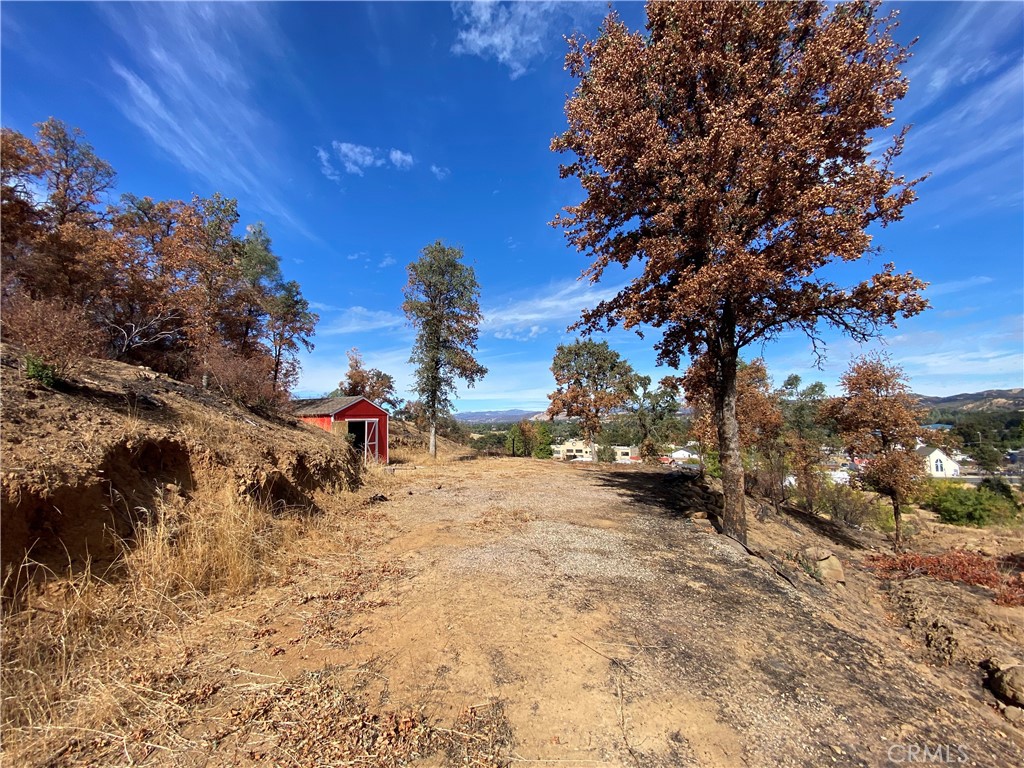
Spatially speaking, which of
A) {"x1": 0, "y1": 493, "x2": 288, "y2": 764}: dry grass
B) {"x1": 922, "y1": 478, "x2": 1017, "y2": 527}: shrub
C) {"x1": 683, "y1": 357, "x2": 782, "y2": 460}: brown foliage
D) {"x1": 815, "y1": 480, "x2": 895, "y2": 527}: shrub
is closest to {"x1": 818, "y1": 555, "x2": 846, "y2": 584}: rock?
{"x1": 683, "y1": 357, "x2": 782, "y2": 460}: brown foliage

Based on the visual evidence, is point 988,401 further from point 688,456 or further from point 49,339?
point 49,339

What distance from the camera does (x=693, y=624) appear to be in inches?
143

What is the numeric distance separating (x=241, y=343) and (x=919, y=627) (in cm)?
2626

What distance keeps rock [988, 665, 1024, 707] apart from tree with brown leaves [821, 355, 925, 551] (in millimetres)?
9973

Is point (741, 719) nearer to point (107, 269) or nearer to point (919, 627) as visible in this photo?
point (919, 627)

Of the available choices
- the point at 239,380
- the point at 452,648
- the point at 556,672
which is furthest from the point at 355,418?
the point at 556,672

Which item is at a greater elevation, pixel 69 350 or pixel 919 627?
pixel 69 350

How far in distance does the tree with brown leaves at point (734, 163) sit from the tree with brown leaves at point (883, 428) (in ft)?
21.8

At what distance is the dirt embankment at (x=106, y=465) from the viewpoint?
3.10 m

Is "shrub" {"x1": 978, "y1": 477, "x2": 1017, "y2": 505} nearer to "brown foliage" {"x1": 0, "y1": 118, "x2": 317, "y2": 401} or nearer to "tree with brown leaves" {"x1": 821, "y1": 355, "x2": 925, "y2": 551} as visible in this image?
"tree with brown leaves" {"x1": 821, "y1": 355, "x2": 925, "y2": 551}

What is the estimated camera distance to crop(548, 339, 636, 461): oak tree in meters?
32.5

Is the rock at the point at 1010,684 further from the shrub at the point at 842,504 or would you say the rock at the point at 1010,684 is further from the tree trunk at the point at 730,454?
the shrub at the point at 842,504

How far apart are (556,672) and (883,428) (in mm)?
13129

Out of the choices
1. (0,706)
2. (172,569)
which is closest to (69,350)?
(172,569)
